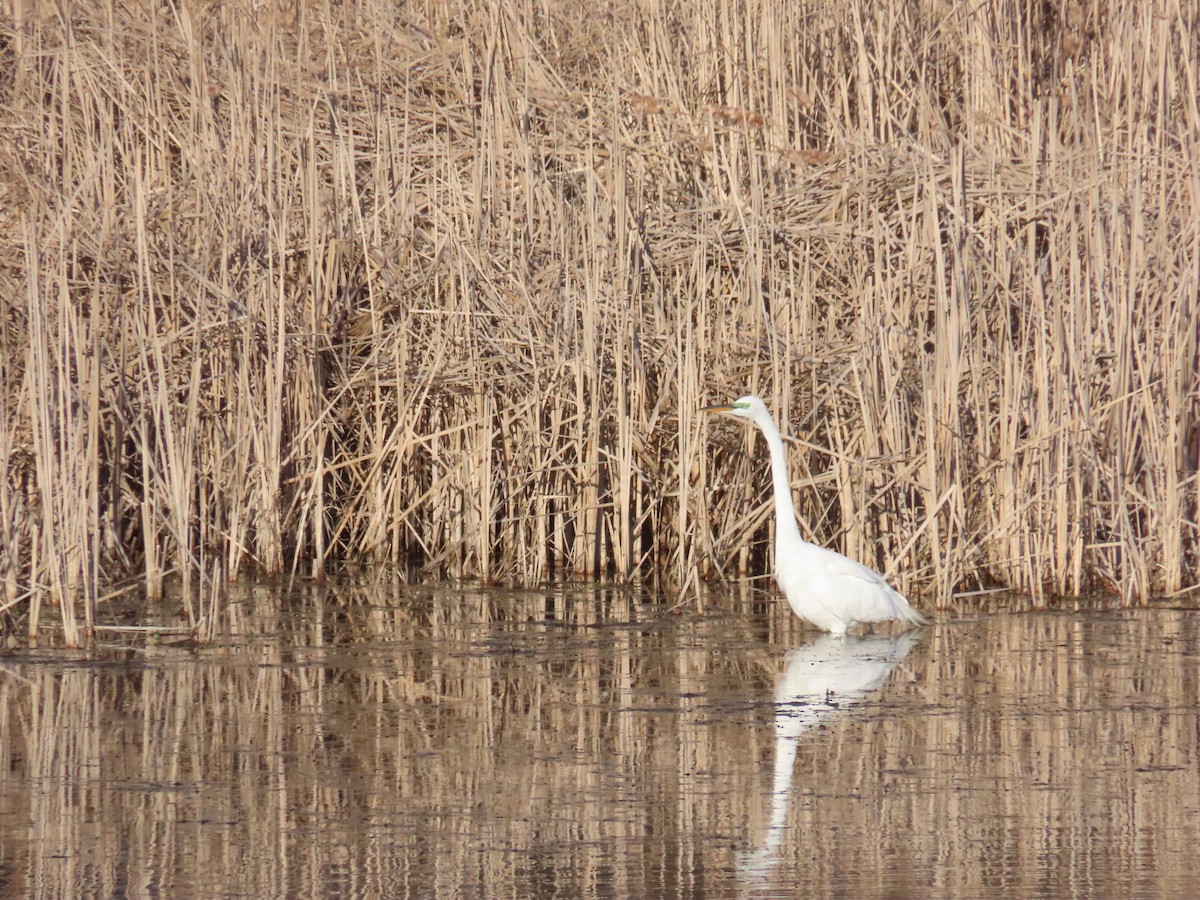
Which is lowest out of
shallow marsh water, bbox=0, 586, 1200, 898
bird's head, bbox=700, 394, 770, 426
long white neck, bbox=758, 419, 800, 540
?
shallow marsh water, bbox=0, 586, 1200, 898

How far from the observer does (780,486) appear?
7496 millimetres

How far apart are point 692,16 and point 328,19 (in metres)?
2.01

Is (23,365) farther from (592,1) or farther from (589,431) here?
(592,1)

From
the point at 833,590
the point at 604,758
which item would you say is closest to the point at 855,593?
the point at 833,590

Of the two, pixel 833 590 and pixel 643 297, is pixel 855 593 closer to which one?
pixel 833 590

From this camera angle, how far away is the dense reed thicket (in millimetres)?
7816

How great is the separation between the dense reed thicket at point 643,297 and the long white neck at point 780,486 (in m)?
0.48

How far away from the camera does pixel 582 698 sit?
19.4 feet

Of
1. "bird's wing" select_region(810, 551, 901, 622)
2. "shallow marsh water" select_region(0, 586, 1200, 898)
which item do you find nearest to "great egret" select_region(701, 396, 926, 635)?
"bird's wing" select_region(810, 551, 901, 622)

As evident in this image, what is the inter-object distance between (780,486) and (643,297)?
1.57 metres

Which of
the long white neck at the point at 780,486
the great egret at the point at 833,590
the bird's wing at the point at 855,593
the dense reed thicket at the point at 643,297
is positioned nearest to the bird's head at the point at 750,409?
the long white neck at the point at 780,486

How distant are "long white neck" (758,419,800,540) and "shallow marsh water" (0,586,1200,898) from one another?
17.3 inches

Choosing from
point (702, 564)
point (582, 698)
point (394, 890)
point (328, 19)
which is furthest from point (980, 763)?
point (328, 19)

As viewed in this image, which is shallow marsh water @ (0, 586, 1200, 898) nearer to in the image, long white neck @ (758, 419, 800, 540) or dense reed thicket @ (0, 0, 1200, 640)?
long white neck @ (758, 419, 800, 540)
